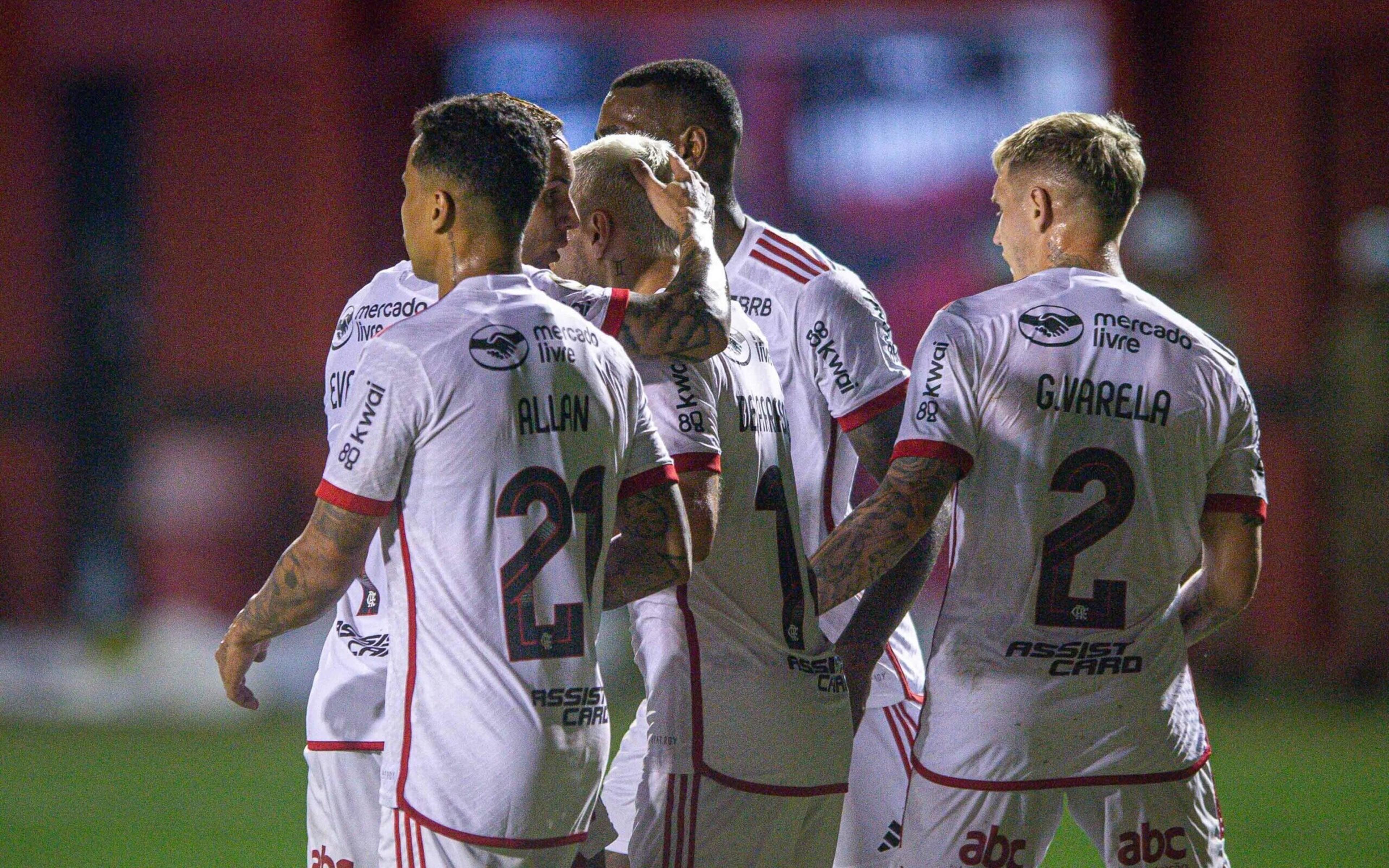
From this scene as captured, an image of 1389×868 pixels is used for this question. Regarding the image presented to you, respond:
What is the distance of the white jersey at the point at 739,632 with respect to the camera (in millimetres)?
3154

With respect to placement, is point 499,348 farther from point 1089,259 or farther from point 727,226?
point 727,226

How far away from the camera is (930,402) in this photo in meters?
3.25

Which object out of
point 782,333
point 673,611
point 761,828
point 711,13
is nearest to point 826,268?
point 782,333

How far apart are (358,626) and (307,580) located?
75 cm

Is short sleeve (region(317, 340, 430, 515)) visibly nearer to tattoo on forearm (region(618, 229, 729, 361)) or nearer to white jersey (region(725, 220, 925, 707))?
tattoo on forearm (region(618, 229, 729, 361))

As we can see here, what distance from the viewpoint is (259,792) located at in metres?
8.37

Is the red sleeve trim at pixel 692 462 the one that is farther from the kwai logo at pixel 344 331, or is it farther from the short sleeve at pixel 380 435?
the kwai logo at pixel 344 331

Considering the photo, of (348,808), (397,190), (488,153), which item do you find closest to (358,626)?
(348,808)

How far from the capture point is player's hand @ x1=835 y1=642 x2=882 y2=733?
140 inches

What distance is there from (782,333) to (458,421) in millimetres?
1420

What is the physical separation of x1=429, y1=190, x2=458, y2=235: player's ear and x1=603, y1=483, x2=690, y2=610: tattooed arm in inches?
23.0

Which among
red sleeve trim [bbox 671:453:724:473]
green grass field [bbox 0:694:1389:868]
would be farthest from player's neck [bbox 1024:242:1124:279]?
green grass field [bbox 0:694:1389:868]

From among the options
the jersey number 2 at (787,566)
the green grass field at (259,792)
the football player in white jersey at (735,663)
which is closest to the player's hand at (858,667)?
the football player in white jersey at (735,663)

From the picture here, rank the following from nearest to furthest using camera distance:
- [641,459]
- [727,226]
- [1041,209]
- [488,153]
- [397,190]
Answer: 1. [488,153]
2. [641,459]
3. [1041,209]
4. [727,226]
5. [397,190]
